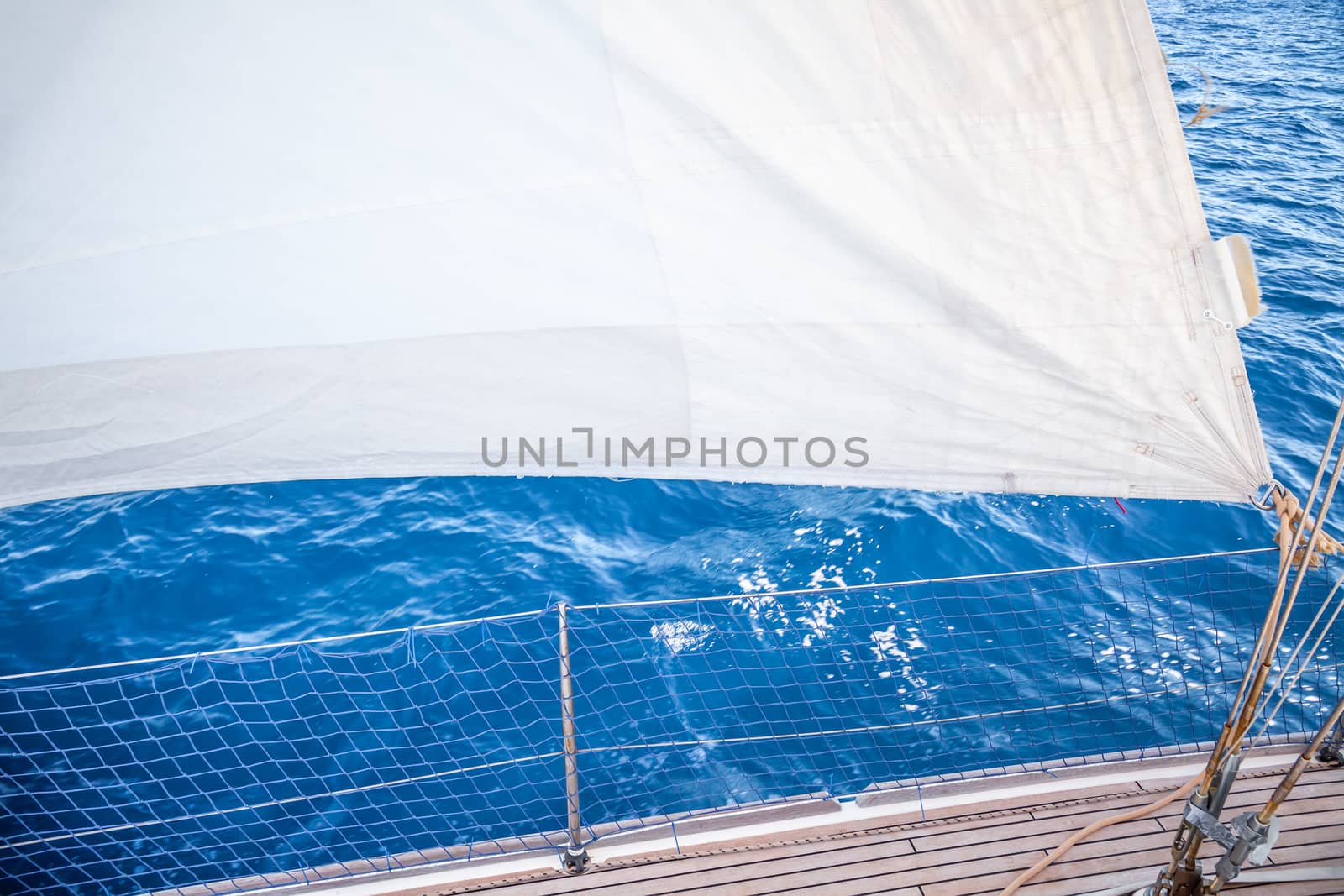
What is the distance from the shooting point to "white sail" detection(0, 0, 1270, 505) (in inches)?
66.7

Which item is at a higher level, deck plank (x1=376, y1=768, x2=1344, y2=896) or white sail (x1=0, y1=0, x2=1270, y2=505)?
white sail (x1=0, y1=0, x2=1270, y2=505)

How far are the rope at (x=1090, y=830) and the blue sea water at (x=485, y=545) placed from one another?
1432 mm

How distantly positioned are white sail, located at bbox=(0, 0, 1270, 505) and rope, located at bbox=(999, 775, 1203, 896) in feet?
3.93

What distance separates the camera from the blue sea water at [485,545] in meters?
4.71

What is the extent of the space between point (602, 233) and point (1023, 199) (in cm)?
90

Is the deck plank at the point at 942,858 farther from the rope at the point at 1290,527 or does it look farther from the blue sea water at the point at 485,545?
the blue sea water at the point at 485,545

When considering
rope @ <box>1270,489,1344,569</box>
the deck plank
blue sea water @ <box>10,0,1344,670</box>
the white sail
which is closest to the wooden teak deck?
the deck plank

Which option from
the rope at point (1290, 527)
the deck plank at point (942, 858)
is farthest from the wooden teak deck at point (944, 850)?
the rope at point (1290, 527)

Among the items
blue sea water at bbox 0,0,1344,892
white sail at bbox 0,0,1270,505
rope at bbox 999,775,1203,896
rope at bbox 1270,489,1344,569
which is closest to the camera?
white sail at bbox 0,0,1270,505

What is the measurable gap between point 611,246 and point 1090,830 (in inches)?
89.6

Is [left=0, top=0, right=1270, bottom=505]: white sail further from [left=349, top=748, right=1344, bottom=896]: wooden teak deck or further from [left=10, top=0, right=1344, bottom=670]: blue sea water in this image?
[left=10, top=0, right=1344, bottom=670]: blue sea water

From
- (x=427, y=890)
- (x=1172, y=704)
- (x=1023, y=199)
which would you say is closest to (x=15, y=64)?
(x=1023, y=199)

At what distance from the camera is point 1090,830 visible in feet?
8.73

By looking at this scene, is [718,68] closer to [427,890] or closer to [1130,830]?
[427,890]
